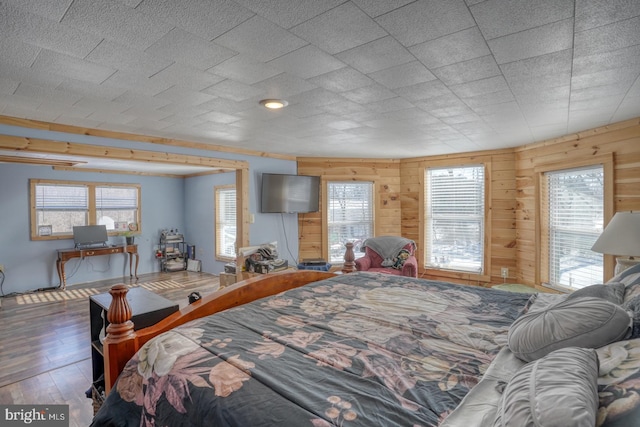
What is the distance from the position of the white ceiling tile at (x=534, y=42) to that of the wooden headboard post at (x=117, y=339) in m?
2.25

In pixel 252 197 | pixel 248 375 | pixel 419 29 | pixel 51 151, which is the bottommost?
pixel 248 375

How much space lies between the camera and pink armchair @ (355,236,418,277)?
455cm

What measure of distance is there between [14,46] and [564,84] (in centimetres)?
340

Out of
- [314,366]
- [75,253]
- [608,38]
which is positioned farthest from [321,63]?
[75,253]

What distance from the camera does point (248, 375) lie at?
121 centimetres

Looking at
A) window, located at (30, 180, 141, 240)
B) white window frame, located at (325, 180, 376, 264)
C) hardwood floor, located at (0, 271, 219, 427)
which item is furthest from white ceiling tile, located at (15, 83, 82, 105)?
window, located at (30, 180, 141, 240)

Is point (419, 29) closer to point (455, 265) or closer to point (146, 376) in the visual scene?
point (146, 376)

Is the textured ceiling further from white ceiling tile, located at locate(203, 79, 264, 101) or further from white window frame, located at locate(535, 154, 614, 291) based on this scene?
white window frame, located at locate(535, 154, 614, 291)

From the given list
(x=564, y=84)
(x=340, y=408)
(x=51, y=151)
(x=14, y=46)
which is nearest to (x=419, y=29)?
(x=564, y=84)

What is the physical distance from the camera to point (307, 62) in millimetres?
1988

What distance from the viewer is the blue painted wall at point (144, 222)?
5.28 m

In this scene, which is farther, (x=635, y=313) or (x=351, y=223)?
(x=351, y=223)

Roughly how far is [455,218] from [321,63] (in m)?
4.17

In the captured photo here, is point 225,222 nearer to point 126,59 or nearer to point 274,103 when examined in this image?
point 274,103
